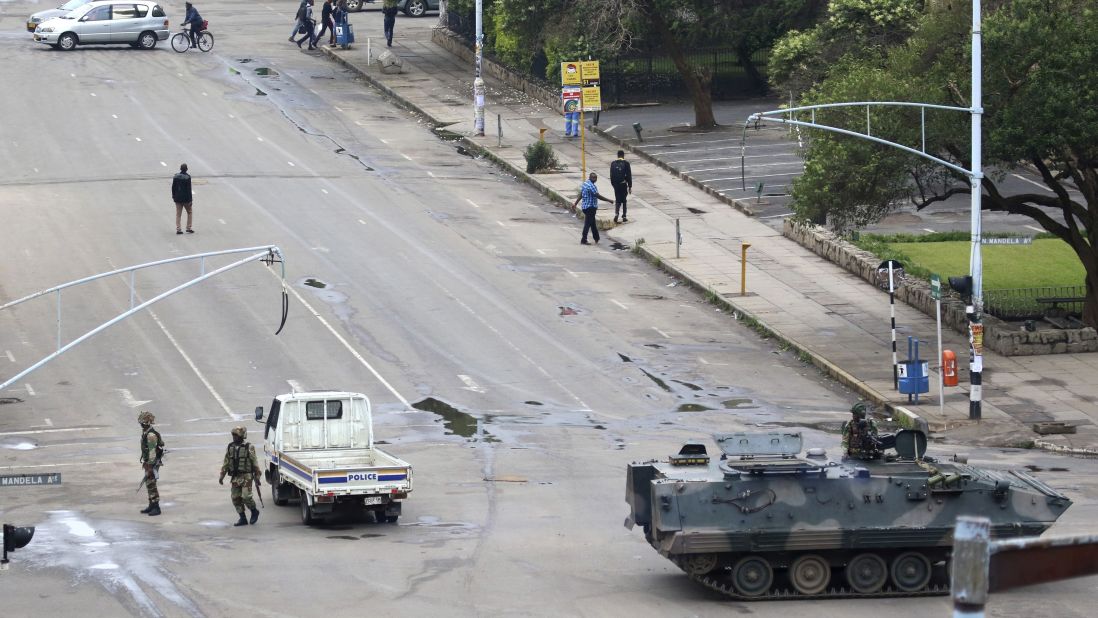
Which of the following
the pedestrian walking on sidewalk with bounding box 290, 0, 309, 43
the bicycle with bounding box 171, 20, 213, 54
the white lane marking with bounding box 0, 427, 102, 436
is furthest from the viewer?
the pedestrian walking on sidewalk with bounding box 290, 0, 309, 43

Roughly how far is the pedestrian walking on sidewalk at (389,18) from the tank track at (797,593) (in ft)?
156

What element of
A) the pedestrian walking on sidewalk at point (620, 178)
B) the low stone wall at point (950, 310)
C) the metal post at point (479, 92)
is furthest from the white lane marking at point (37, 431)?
the metal post at point (479, 92)

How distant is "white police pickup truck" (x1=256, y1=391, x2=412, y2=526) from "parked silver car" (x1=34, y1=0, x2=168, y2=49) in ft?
138

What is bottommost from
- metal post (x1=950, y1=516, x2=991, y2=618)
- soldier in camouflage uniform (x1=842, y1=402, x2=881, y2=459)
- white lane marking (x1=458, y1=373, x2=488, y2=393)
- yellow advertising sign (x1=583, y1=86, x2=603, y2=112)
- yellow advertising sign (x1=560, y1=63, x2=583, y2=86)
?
white lane marking (x1=458, y1=373, x2=488, y2=393)

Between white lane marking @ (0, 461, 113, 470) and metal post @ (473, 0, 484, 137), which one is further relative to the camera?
metal post @ (473, 0, 484, 137)

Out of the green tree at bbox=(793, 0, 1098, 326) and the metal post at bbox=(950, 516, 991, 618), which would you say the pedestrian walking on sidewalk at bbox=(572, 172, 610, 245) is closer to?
the green tree at bbox=(793, 0, 1098, 326)

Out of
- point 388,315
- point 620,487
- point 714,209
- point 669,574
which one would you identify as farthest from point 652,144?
point 669,574

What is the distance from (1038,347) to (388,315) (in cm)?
1384

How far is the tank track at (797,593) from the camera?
739 inches

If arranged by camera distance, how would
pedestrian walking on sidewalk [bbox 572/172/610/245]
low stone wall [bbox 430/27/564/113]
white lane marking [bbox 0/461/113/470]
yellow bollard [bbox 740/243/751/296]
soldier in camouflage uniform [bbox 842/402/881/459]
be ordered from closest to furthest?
soldier in camouflage uniform [bbox 842/402/881/459] < white lane marking [bbox 0/461/113/470] < yellow bollard [bbox 740/243/751/296] < pedestrian walking on sidewalk [bbox 572/172/610/245] < low stone wall [bbox 430/27/564/113]

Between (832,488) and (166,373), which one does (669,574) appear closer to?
(832,488)

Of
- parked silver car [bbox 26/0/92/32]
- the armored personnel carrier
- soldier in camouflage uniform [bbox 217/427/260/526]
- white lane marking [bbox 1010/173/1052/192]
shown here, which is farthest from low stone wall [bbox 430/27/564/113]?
the armored personnel carrier

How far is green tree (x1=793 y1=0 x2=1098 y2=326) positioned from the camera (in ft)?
105

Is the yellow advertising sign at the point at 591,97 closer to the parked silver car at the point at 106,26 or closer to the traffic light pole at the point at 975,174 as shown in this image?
the traffic light pole at the point at 975,174
